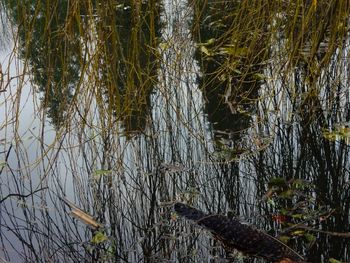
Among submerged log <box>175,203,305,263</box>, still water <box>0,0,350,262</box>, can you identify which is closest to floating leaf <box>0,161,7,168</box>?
still water <box>0,0,350,262</box>

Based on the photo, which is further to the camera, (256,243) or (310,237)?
(310,237)

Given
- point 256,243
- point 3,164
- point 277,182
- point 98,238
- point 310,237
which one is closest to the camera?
point 256,243

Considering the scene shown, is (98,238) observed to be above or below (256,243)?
below

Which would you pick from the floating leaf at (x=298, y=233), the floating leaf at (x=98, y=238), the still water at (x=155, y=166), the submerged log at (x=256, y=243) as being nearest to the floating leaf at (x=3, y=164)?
the still water at (x=155, y=166)

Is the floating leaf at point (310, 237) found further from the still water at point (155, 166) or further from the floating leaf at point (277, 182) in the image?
the floating leaf at point (277, 182)

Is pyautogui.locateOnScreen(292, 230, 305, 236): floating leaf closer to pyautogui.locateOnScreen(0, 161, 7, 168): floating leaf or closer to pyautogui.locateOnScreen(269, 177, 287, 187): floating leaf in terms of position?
pyautogui.locateOnScreen(269, 177, 287, 187): floating leaf

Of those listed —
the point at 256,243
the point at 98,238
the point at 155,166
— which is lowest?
the point at 98,238

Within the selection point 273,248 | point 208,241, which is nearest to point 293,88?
point 208,241

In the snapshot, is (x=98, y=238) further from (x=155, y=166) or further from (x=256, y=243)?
(x=256, y=243)

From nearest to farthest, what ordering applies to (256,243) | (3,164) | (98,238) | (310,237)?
1. (256,243)
2. (310,237)
3. (98,238)
4. (3,164)

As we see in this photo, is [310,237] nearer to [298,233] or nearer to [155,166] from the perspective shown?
[298,233]

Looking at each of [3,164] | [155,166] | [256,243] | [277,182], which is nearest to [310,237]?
[277,182]

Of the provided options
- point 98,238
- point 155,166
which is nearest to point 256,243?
point 98,238

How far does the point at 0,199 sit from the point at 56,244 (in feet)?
1.95
